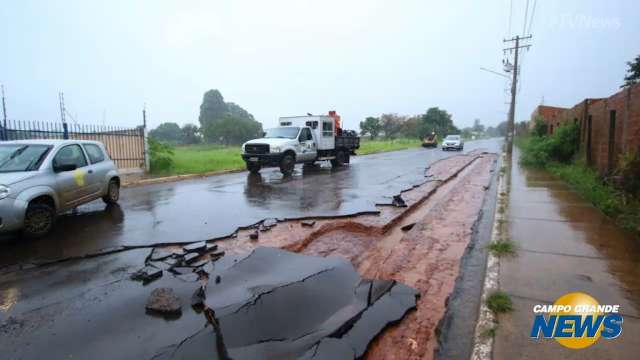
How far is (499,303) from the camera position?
348 cm

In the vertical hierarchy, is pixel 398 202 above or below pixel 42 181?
below

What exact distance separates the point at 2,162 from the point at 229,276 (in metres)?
4.89

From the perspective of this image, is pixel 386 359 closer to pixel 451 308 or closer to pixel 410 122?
pixel 451 308

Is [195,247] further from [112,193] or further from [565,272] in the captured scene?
[565,272]

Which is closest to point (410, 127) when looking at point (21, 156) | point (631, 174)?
point (631, 174)

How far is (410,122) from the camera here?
273 feet

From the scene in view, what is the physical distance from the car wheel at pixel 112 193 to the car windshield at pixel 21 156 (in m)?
1.89

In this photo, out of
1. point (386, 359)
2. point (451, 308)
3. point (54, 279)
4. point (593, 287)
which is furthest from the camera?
point (54, 279)

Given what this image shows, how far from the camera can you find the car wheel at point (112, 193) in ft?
27.2

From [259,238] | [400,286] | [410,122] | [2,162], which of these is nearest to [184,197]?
[2,162]

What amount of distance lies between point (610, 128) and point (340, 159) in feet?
39.3

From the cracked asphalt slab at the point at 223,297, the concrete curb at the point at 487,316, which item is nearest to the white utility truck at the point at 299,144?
the cracked asphalt slab at the point at 223,297

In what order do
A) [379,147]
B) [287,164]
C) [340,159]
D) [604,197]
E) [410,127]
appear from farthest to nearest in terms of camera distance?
[410,127]
[379,147]
[340,159]
[287,164]
[604,197]

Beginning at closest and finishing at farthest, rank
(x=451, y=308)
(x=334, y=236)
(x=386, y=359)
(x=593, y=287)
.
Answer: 1. (x=386, y=359)
2. (x=451, y=308)
3. (x=593, y=287)
4. (x=334, y=236)
